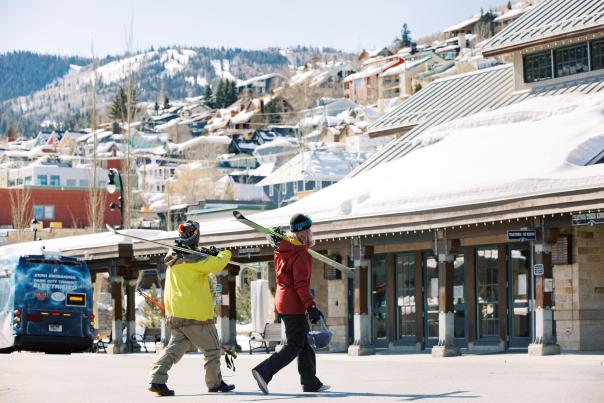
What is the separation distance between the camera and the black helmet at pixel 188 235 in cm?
1495

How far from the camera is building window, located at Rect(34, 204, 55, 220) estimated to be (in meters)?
118

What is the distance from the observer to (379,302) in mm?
31156

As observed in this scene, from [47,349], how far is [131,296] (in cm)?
717

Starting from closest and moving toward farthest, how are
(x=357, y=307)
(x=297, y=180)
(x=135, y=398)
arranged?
1. (x=135, y=398)
2. (x=357, y=307)
3. (x=297, y=180)

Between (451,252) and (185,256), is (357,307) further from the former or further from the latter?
(185,256)

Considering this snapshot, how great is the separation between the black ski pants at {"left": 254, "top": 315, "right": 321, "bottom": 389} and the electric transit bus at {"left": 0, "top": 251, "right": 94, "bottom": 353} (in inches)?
543

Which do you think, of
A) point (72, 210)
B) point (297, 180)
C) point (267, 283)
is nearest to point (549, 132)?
point (267, 283)

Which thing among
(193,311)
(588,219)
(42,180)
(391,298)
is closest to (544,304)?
(588,219)

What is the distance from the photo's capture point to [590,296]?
Answer: 25.0 meters

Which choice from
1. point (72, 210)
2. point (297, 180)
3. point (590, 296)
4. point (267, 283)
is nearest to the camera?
point (590, 296)

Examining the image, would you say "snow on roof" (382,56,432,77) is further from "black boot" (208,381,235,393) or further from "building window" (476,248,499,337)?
"black boot" (208,381,235,393)

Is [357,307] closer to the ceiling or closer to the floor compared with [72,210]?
closer to the floor

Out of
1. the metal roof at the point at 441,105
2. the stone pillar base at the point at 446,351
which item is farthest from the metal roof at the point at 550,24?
the stone pillar base at the point at 446,351

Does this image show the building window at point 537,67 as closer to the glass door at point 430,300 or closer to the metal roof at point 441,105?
the metal roof at point 441,105
